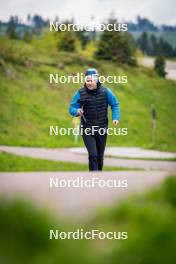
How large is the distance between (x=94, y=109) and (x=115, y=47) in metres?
1.53

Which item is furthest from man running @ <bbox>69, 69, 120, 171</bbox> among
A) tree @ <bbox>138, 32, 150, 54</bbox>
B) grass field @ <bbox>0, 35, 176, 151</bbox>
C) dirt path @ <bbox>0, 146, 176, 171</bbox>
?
tree @ <bbox>138, 32, 150, 54</bbox>

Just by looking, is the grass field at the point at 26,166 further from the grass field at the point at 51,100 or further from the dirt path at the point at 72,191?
the dirt path at the point at 72,191

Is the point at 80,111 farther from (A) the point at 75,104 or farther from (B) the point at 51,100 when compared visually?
(B) the point at 51,100

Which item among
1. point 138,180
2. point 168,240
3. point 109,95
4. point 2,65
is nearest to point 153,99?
point 2,65

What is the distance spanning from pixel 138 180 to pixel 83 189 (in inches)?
13.8

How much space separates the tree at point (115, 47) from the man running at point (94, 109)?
0.90 m

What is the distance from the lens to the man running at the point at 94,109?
2.76 metres

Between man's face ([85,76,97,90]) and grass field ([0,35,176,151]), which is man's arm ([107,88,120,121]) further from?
grass field ([0,35,176,151])

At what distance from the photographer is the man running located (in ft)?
9.05

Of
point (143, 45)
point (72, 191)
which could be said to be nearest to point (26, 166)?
point (72, 191)

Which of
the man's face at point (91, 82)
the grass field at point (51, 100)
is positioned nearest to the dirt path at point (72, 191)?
the man's face at point (91, 82)

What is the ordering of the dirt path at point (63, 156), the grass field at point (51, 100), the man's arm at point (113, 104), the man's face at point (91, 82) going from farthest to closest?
the dirt path at point (63, 156)
the grass field at point (51, 100)
the man's arm at point (113, 104)
the man's face at point (91, 82)

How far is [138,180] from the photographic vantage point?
2.56 m

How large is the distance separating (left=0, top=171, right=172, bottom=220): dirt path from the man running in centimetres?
21
